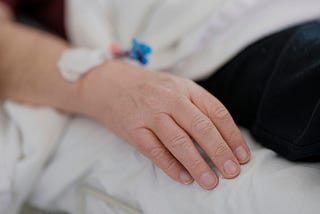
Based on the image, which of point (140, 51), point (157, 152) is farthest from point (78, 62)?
point (157, 152)

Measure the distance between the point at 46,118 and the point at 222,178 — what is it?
1.07 feet

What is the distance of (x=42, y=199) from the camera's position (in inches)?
28.1

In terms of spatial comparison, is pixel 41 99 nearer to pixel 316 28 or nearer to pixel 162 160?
pixel 162 160

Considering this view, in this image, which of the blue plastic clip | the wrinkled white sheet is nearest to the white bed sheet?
the wrinkled white sheet

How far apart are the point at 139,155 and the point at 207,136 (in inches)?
4.8

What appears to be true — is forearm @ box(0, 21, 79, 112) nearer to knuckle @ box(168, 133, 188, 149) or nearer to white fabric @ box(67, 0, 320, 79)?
white fabric @ box(67, 0, 320, 79)

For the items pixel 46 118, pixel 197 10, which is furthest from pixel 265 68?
pixel 46 118

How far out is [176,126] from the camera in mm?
588

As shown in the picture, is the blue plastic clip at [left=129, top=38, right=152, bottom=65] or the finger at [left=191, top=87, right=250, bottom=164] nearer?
the finger at [left=191, top=87, right=250, bottom=164]

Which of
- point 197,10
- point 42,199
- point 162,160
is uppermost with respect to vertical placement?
point 197,10

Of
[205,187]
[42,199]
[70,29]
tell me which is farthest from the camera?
[70,29]

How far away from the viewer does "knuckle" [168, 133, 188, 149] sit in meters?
0.58

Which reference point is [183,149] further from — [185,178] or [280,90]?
[280,90]

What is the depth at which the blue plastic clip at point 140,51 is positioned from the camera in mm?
730
